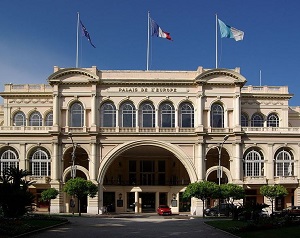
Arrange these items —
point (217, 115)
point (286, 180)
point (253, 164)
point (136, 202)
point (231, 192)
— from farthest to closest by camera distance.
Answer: point (136, 202), point (217, 115), point (253, 164), point (286, 180), point (231, 192)

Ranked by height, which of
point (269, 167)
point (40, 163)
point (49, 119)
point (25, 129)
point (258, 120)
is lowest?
point (269, 167)

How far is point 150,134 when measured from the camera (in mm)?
73750

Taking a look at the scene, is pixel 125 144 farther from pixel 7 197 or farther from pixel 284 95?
pixel 7 197

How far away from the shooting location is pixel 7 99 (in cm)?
8106

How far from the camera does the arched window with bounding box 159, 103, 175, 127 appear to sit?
75.5 metres

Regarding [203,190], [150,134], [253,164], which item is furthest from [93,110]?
[253,164]

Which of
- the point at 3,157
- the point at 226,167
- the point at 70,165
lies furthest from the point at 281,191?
the point at 3,157

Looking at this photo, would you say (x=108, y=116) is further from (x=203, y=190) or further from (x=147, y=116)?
(x=203, y=190)

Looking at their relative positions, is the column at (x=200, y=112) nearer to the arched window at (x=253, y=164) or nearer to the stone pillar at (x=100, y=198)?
the arched window at (x=253, y=164)

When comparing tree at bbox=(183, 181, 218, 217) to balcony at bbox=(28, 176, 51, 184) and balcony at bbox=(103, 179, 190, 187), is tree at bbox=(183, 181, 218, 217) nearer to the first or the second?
balcony at bbox=(103, 179, 190, 187)

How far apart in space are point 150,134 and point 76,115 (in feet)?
39.2

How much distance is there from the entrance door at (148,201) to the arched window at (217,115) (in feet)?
51.9

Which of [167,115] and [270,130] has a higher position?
[167,115]

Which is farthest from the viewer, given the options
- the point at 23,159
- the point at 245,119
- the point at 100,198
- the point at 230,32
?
the point at 245,119
